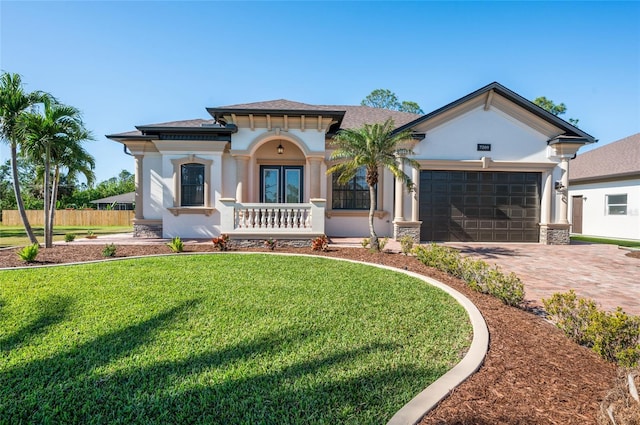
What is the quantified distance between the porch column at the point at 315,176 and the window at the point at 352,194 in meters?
1.53

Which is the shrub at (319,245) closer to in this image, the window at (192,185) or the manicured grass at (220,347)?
the manicured grass at (220,347)

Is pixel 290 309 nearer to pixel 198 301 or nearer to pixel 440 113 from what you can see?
pixel 198 301

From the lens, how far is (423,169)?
12492 millimetres

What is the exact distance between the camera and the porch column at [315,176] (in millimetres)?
11781

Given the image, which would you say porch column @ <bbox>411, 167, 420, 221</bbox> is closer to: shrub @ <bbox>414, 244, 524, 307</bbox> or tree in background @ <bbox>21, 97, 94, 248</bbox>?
shrub @ <bbox>414, 244, 524, 307</bbox>

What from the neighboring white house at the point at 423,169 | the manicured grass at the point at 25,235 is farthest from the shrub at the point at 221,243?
the manicured grass at the point at 25,235

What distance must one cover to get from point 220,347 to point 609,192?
892 inches

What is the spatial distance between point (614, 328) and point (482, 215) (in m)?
10.2

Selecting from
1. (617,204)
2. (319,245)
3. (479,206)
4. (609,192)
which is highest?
(609,192)

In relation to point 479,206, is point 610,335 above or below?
below

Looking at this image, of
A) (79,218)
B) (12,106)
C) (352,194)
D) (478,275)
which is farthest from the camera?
(79,218)

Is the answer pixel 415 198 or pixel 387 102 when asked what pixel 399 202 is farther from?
pixel 387 102

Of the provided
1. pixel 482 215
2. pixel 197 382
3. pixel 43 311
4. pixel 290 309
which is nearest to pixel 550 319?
pixel 290 309

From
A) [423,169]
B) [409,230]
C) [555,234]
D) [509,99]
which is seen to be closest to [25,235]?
[409,230]
